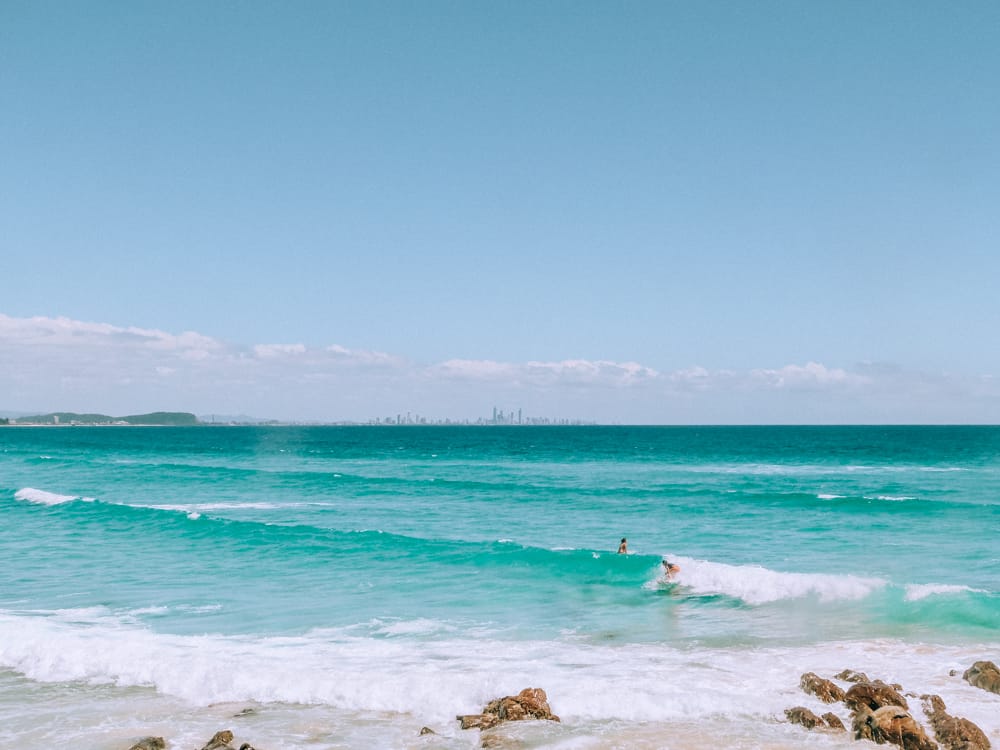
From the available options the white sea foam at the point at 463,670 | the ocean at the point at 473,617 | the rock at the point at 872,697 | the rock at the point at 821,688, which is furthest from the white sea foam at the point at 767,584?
the rock at the point at 872,697

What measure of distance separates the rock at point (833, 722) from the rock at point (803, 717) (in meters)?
0.10

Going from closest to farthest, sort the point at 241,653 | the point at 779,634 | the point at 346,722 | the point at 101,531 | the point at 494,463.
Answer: the point at 346,722
the point at 241,653
the point at 779,634
the point at 101,531
the point at 494,463

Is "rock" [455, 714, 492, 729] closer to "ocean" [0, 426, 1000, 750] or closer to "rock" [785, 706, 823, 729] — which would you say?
"ocean" [0, 426, 1000, 750]

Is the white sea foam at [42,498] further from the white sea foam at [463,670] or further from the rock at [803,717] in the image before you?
the rock at [803,717]

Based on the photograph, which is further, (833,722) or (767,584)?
(767,584)

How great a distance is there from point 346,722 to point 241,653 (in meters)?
4.99

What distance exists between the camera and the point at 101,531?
36344mm

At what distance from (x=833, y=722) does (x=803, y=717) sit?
1.61 feet

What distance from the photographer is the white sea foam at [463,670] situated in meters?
14.5

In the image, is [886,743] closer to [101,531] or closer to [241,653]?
[241,653]

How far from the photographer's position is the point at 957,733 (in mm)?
12227

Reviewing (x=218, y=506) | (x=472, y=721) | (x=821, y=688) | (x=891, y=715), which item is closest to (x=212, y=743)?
(x=472, y=721)

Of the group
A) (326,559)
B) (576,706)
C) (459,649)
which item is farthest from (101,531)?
(576,706)

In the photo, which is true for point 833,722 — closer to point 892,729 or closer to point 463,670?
point 892,729
